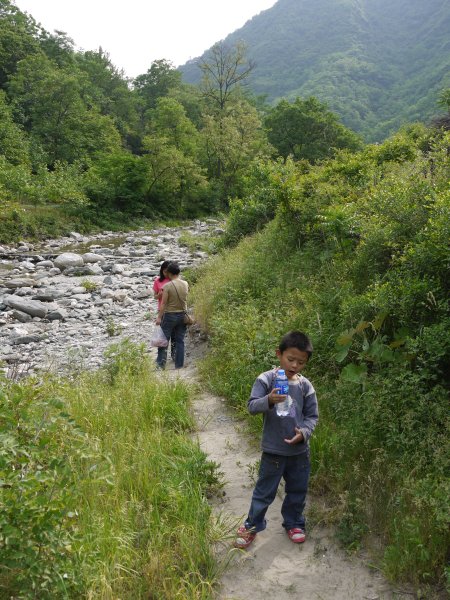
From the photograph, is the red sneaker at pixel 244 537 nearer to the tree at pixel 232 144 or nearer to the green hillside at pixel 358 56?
the tree at pixel 232 144

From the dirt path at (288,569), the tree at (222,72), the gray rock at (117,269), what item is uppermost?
the tree at (222,72)

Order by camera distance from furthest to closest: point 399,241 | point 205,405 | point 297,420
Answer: point 205,405 → point 399,241 → point 297,420

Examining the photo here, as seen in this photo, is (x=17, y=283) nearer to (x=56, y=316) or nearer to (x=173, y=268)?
(x=56, y=316)

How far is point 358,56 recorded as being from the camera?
12288cm

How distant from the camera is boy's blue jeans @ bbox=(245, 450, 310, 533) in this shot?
3.44 metres

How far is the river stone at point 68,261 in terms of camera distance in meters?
17.8

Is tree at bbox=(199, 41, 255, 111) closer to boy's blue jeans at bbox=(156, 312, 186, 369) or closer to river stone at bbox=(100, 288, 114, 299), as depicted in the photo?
river stone at bbox=(100, 288, 114, 299)

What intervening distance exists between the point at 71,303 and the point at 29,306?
1215mm

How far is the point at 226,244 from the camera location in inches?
622

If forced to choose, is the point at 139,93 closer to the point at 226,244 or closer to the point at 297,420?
the point at 226,244

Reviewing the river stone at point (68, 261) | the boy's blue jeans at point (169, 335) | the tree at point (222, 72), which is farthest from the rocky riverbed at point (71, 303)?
the tree at point (222, 72)

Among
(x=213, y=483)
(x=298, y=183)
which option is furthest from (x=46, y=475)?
(x=298, y=183)

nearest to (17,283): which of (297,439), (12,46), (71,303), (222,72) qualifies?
(71,303)

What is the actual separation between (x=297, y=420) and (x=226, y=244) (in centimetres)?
1267
